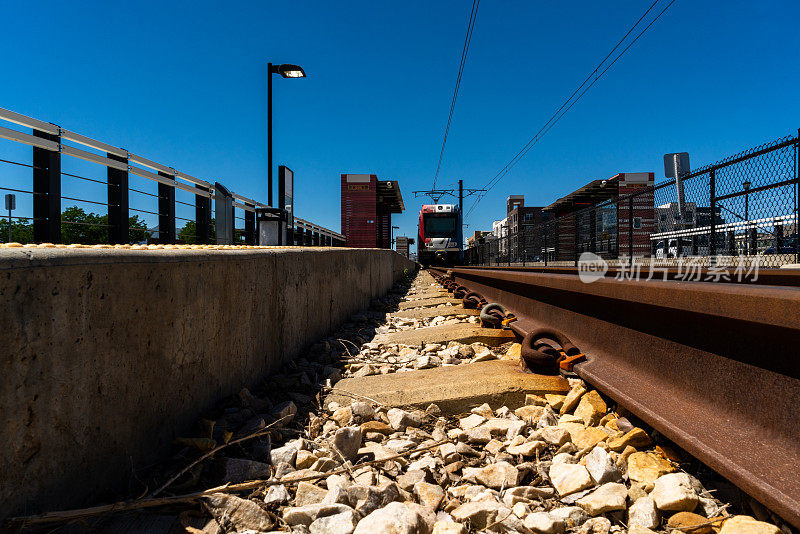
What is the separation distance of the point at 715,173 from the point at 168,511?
31.6ft

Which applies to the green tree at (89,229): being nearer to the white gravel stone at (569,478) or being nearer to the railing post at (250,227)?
the railing post at (250,227)

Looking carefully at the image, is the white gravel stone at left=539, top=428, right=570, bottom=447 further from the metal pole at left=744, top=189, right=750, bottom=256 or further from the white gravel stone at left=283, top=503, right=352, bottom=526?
the metal pole at left=744, top=189, right=750, bottom=256

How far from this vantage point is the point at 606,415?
8.05 ft

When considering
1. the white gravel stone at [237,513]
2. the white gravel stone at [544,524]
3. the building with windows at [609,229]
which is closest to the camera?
the white gravel stone at [544,524]

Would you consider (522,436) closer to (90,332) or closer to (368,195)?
(90,332)

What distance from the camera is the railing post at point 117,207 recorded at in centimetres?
659

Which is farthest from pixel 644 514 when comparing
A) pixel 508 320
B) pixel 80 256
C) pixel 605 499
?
pixel 508 320

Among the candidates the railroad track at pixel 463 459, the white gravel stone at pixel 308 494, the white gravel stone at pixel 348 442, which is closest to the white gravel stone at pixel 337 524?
the railroad track at pixel 463 459

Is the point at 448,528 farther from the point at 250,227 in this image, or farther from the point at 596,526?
the point at 250,227

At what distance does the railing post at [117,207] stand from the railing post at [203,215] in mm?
2939

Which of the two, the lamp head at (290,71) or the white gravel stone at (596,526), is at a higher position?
the lamp head at (290,71)

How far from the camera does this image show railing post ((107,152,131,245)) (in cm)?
659

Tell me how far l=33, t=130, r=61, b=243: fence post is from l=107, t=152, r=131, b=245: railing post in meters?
1.27

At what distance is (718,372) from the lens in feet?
6.39
